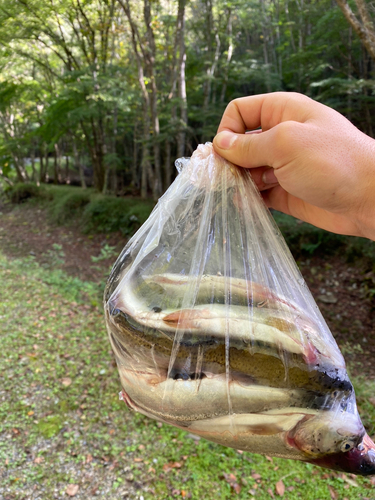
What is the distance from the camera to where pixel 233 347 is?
0.85 metres

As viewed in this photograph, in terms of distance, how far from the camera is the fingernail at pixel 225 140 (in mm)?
1167

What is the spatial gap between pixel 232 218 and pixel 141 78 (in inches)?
300

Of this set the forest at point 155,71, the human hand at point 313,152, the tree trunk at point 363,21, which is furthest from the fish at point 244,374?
the forest at point 155,71

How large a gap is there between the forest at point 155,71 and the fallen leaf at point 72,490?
579 centimetres

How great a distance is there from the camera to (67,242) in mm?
8633

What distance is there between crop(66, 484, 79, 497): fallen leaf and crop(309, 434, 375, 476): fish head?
8.18 feet

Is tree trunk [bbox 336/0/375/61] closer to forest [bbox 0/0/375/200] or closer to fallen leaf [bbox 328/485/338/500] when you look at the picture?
forest [bbox 0/0/375/200]

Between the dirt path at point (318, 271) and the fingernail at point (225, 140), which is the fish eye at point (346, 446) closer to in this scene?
the fingernail at point (225, 140)

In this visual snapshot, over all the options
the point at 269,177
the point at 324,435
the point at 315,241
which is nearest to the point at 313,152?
the point at 269,177

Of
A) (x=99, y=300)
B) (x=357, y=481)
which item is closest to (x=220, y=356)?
(x=357, y=481)

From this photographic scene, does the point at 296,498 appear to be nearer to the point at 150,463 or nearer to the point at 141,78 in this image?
the point at 150,463

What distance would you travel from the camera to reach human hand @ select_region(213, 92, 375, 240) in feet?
3.20

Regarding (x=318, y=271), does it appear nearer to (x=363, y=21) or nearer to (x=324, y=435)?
(x=363, y=21)

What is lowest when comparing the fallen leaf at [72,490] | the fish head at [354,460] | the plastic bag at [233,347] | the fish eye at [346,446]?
the fallen leaf at [72,490]
